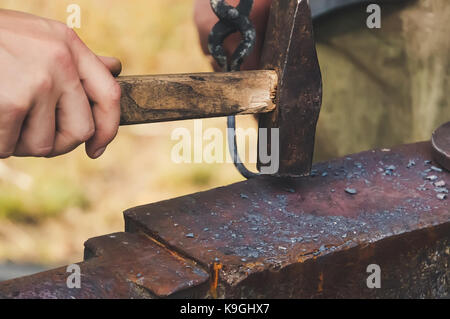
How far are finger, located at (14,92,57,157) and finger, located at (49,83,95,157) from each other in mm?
19

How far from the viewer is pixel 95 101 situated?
0.91 meters

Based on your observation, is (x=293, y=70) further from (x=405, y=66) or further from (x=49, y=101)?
(x=405, y=66)

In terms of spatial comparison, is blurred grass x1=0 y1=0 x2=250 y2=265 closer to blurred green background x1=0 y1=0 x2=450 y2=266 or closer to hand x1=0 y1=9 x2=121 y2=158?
blurred green background x1=0 y1=0 x2=450 y2=266

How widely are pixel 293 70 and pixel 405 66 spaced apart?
2.80 ft

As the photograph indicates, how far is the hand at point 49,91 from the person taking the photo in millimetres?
794

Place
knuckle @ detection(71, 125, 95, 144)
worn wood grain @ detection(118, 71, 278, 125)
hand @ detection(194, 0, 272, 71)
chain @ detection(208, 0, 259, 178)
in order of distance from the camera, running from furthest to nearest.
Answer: hand @ detection(194, 0, 272, 71), chain @ detection(208, 0, 259, 178), worn wood grain @ detection(118, 71, 278, 125), knuckle @ detection(71, 125, 95, 144)

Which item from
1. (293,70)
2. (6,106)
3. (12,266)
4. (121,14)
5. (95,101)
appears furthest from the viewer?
(121,14)

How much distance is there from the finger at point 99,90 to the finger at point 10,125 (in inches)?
4.7

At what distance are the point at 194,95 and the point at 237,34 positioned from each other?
1.67ft

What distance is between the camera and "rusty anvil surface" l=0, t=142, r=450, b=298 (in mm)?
889

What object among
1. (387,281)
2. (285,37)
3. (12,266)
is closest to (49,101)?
(285,37)

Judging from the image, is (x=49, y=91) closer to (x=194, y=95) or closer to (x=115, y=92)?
(x=115, y=92)

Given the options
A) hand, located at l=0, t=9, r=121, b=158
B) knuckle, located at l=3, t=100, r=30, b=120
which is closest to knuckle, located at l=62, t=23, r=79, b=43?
hand, located at l=0, t=9, r=121, b=158
